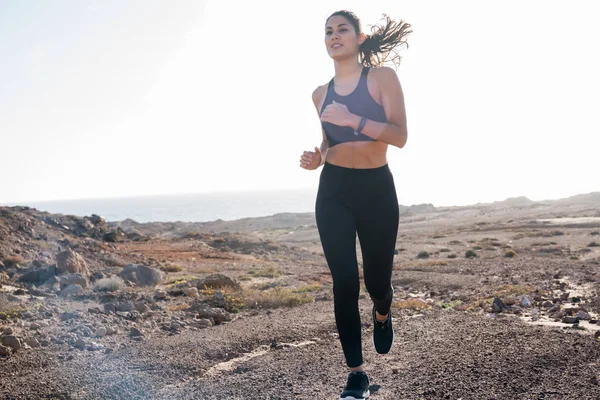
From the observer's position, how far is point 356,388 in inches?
137

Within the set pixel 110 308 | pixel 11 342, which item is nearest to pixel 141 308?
pixel 110 308

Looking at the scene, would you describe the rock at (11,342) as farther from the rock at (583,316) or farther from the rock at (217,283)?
the rock at (583,316)

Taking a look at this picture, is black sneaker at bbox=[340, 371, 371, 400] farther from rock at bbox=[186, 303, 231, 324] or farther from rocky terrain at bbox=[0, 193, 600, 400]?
rock at bbox=[186, 303, 231, 324]

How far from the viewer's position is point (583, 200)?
66750 mm

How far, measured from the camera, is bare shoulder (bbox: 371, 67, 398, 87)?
354cm

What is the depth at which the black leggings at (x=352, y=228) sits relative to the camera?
3555 millimetres

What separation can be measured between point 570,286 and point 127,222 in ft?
192

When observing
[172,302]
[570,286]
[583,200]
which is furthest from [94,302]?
[583,200]

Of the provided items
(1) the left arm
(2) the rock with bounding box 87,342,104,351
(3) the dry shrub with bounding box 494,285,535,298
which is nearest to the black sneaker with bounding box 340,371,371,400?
(1) the left arm

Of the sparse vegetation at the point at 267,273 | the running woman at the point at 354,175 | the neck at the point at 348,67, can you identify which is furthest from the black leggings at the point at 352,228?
the sparse vegetation at the point at 267,273

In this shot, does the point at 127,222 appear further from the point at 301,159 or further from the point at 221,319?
the point at 301,159

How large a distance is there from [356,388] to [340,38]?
2344mm

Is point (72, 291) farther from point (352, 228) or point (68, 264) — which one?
point (352, 228)

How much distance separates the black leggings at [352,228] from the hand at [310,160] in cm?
12
